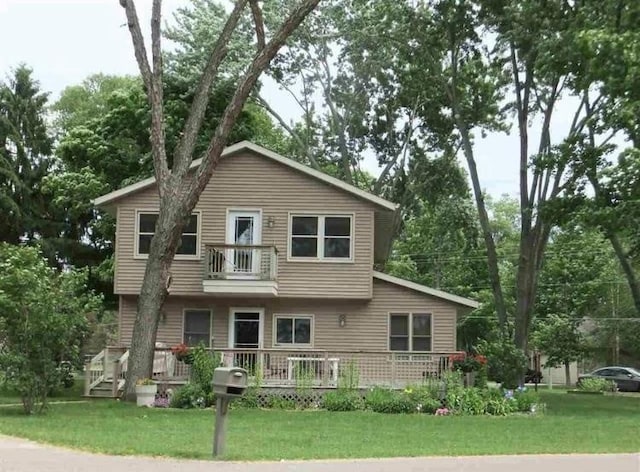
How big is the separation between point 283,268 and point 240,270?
55.0 inches

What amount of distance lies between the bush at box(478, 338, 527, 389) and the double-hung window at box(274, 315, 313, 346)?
541 cm

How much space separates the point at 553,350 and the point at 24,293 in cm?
3552

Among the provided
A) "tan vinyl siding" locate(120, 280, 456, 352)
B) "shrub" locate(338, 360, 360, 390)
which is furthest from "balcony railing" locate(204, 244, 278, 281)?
"shrub" locate(338, 360, 360, 390)

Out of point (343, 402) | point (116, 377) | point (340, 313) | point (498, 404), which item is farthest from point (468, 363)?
point (116, 377)

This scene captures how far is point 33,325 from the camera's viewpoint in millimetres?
16500

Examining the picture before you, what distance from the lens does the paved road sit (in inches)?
375

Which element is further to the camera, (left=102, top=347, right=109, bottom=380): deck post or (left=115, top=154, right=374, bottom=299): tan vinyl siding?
(left=115, top=154, right=374, bottom=299): tan vinyl siding

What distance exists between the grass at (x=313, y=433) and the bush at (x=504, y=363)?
6970 millimetres

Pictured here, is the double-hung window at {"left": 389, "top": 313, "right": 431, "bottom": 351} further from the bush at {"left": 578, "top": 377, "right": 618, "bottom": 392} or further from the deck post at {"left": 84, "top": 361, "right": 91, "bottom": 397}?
the bush at {"left": 578, "top": 377, "right": 618, "bottom": 392}

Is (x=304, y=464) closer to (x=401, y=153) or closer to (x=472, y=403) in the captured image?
(x=472, y=403)

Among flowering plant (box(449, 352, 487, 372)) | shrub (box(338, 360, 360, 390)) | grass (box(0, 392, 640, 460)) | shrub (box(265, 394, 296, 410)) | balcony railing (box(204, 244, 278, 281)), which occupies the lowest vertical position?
grass (box(0, 392, 640, 460))

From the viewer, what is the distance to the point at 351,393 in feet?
66.2

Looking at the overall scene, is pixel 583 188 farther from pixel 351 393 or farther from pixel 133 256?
pixel 133 256

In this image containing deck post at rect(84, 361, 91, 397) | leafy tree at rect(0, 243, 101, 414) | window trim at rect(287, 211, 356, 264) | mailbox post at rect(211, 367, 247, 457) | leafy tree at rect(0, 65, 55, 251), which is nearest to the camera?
mailbox post at rect(211, 367, 247, 457)
